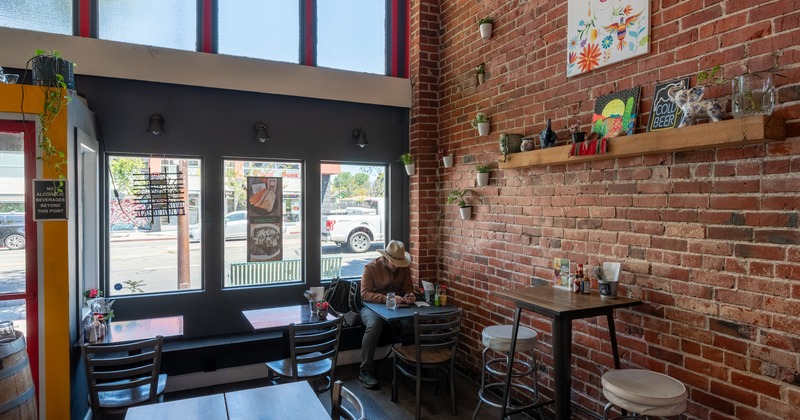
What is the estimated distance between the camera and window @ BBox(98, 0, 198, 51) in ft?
13.3

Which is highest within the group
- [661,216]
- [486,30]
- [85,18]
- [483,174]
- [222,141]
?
[85,18]

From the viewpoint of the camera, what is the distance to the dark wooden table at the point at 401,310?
3.74m

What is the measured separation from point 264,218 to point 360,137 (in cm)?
131

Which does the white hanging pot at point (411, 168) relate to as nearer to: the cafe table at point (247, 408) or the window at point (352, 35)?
the window at point (352, 35)

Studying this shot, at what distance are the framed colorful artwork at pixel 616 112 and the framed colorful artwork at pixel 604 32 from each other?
0.23 m

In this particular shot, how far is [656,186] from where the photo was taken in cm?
267

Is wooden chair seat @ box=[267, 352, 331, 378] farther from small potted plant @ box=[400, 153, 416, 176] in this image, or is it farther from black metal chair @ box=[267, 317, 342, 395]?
small potted plant @ box=[400, 153, 416, 176]

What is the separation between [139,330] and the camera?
10.9 feet

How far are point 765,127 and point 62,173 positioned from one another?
3782 mm

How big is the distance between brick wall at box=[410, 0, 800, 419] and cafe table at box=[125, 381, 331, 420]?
1.97m

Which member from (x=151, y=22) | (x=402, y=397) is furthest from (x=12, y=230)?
(x=402, y=397)

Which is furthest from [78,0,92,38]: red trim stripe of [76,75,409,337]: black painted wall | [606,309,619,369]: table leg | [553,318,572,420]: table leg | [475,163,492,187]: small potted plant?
[606,309,619,369]: table leg

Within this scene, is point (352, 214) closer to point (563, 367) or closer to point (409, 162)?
point (409, 162)

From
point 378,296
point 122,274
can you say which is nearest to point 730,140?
point 378,296
